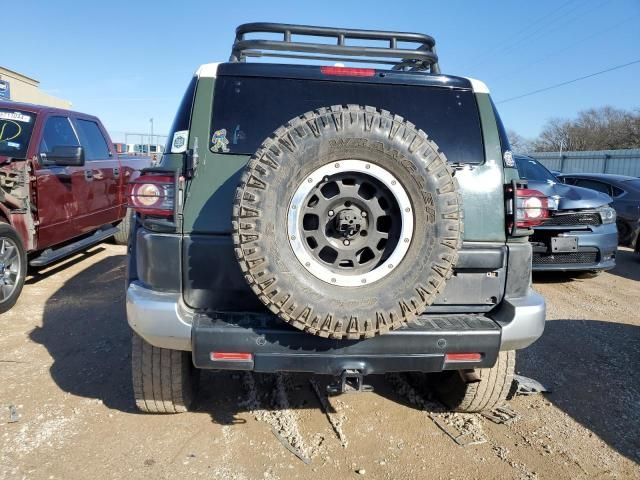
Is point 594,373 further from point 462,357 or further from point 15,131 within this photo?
point 15,131

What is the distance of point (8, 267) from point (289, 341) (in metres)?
3.65

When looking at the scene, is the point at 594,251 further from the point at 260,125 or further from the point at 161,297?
the point at 161,297

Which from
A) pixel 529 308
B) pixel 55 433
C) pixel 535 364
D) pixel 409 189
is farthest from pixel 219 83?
pixel 535 364

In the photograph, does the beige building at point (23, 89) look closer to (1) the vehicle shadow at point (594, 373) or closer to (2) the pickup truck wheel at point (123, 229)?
(2) the pickup truck wheel at point (123, 229)

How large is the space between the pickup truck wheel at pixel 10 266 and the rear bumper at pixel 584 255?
581cm

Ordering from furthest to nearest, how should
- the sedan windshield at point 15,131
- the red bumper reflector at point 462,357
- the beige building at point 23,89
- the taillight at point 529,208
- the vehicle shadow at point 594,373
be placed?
the beige building at point 23,89, the sedan windshield at point 15,131, the vehicle shadow at point 594,373, the taillight at point 529,208, the red bumper reflector at point 462,357

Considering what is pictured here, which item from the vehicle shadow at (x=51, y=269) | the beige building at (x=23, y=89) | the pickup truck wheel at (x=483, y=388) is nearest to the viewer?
the pickup truck wheel at (x=483, y=388)

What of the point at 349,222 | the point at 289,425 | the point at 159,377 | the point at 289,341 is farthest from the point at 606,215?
the point at 159,377

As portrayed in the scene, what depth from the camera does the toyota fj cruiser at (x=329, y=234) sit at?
207 centimetres

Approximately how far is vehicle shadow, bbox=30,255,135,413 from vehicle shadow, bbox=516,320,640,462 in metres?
2.84

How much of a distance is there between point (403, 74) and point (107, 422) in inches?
101

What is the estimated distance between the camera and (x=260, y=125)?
249 centimetres

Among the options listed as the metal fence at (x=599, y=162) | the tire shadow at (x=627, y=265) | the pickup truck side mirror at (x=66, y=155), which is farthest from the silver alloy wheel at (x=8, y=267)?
the metal fence at (x=599, y=162)

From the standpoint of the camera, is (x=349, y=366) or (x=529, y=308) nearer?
(x=349, y=366)
